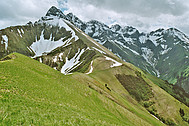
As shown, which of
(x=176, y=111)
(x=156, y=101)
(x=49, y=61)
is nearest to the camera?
(x=176, y=111)

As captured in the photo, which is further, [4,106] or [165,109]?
[165,109]

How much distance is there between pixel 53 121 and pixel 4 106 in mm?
6343

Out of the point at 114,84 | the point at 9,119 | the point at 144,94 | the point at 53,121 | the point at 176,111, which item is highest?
the point at 9,119

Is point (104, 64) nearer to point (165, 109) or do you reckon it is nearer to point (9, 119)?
point (165, 109)

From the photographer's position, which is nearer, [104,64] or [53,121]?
[53,121]

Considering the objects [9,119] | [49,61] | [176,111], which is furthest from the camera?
[49,61]

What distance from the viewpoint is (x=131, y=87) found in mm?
97125

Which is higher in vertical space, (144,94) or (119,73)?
(119,73)

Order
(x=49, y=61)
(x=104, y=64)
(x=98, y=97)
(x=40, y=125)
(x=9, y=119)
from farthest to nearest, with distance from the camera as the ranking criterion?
(x=49, y=61) < (x=104, y=64) < (x=98, y=97) < (x=40, y=125) < (x=9, y=119)

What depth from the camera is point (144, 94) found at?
97.4 meters

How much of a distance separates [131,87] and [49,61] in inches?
5481

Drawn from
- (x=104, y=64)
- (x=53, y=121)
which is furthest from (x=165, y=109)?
(x=53, y=121)

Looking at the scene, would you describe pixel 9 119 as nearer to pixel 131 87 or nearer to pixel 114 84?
pixel 114 84

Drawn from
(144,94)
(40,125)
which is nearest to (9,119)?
(40,125)
